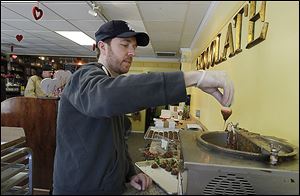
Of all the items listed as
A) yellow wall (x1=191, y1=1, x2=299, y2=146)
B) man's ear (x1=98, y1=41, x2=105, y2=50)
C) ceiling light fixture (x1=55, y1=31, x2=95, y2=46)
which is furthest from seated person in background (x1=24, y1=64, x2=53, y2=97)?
yellow wall (x1=191, y1=1, x2=299, y2=146)

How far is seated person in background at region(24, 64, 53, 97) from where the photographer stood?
1431 millimetres

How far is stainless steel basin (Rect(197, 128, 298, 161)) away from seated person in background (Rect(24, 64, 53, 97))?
3.26ft

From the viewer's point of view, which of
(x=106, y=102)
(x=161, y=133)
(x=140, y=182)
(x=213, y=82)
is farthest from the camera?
(x=161, y=133)

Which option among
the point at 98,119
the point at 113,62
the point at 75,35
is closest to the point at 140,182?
the point at 98,119

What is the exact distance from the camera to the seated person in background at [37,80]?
1431 mm

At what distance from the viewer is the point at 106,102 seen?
596mm

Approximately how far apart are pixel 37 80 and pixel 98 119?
3.48 ft

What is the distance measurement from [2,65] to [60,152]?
32 centimetres

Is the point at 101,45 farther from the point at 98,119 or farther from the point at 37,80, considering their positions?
the point at 37,80

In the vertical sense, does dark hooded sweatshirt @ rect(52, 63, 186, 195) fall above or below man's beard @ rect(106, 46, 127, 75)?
below

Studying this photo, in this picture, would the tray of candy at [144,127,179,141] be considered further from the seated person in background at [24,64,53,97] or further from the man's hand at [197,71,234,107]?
the man's hand at [197,71,234,107]

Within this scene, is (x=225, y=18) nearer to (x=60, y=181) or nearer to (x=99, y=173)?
(x=99, y=173)

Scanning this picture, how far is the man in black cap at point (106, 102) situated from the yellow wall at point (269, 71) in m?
0.17

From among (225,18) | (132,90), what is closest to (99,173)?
(132,90)
